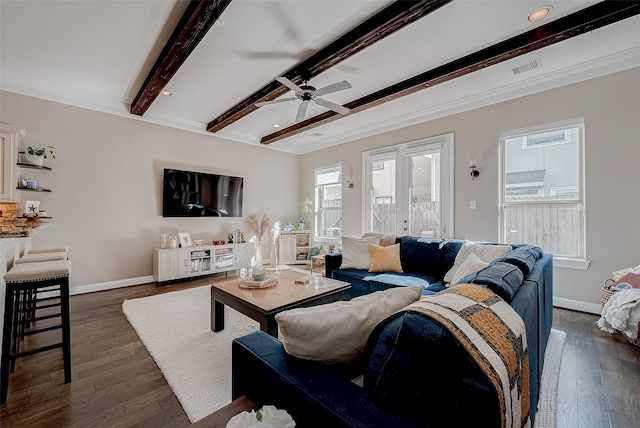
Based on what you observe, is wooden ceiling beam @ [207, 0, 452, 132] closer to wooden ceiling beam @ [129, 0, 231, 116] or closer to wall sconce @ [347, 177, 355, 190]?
wooden ceiling beam @ [129, 0, 231, 116]

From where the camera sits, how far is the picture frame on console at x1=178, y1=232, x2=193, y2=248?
14.9 ft

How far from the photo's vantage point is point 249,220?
572 cm

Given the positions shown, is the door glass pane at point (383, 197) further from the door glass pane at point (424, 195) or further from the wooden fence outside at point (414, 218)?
the door glass pane at point (424, 195)

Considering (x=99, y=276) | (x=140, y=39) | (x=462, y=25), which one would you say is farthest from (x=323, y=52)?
(x=99, y=276)

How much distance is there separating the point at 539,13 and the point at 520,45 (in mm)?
314

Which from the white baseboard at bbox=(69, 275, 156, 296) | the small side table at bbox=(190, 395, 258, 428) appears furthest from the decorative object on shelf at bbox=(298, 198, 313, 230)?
the small side table at bbox=(190, 395, 258, 428)

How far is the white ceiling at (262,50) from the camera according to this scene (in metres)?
2.24

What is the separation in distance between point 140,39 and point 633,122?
201 inches

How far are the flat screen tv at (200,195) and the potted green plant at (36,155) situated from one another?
1404 mm

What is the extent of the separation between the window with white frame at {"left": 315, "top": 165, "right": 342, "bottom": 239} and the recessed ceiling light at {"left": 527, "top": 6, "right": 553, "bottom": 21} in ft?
12.6

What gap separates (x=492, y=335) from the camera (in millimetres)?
734

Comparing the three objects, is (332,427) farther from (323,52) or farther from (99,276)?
(99,276)

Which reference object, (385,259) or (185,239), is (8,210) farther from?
(385,259)

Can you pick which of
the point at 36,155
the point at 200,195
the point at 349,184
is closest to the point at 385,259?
the point at 349,184
